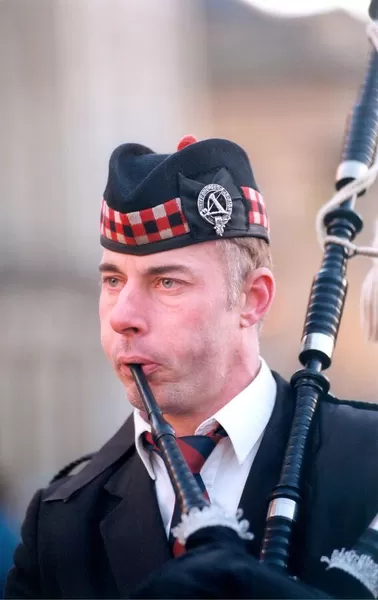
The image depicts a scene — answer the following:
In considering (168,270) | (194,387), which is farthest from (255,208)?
(194,387)

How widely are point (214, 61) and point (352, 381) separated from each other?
710 millimetres

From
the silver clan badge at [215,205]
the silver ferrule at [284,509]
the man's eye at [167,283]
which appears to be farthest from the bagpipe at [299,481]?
the silver clan badge at [215,205]

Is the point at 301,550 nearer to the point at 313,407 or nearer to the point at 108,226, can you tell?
the point at 313,407

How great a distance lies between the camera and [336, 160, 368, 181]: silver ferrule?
1.43m

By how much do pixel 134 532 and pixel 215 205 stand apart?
52 cm

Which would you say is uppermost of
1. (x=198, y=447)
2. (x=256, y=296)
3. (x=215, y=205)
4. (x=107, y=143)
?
(x=107, y=143)

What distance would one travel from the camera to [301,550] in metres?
1.20

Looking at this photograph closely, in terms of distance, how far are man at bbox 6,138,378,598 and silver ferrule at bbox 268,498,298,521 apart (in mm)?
33

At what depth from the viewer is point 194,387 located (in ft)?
4.17

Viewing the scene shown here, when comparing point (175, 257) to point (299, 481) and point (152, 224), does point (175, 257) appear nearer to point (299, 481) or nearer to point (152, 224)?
point (152, 224)

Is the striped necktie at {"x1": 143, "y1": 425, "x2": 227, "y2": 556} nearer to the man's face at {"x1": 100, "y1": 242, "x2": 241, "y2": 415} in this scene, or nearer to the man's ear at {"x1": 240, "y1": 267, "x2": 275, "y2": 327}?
the man's face at {"x1": 100, "y1": 242, "x2": 241, "y2": 415}

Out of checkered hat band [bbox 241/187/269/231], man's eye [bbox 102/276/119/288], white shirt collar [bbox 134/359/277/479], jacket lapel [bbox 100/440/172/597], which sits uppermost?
checkered hat band [bbox 241/187/269/231]

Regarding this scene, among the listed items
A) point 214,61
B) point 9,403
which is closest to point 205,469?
point 9,403

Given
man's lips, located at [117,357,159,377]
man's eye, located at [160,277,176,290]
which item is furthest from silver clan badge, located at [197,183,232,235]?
man's lips, located at [117,357,159,377]
